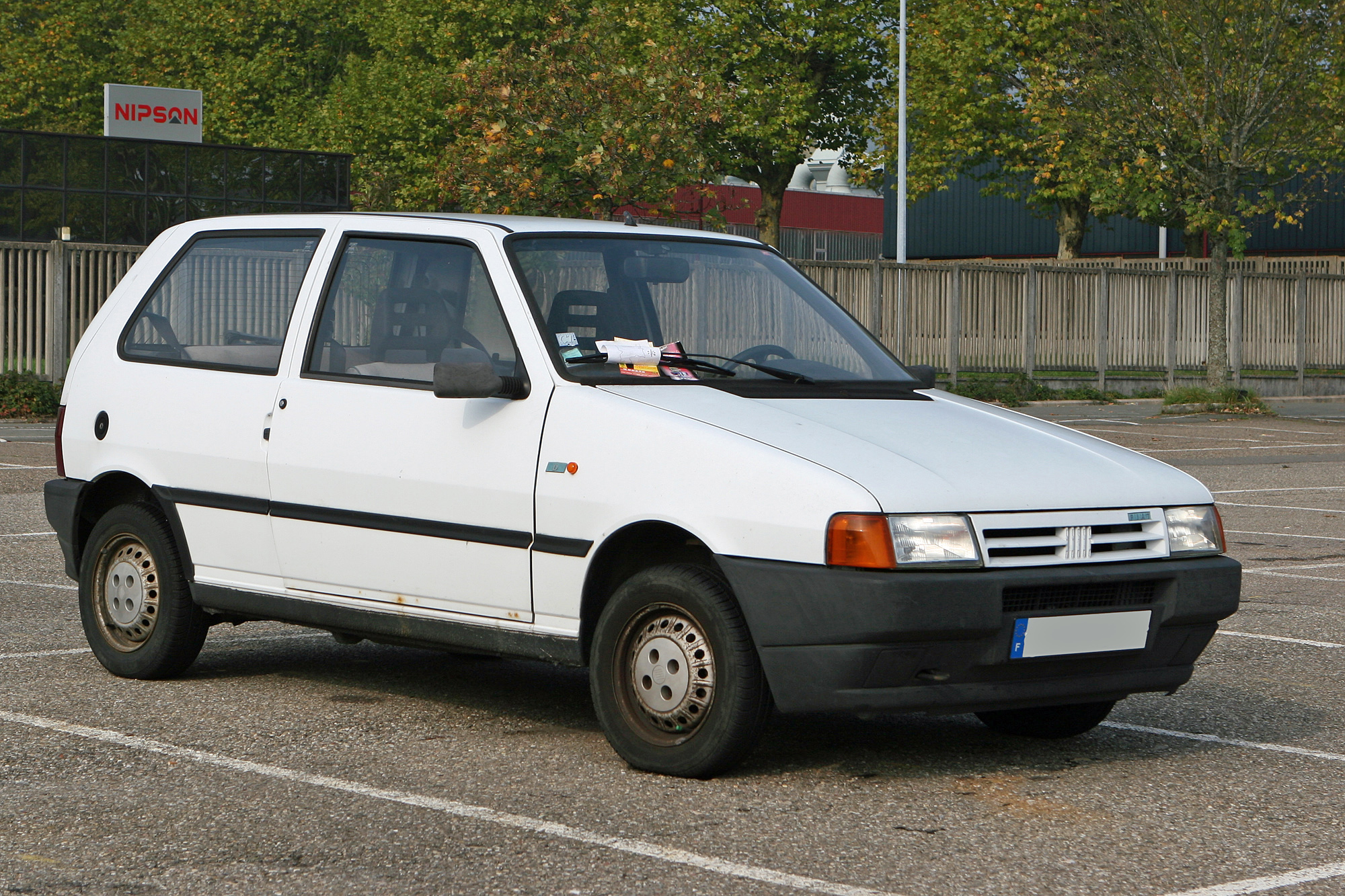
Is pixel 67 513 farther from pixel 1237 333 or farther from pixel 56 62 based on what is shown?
pixel 56 62

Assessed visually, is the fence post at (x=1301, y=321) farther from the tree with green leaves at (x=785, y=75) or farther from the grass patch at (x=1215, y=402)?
the tree with green leaves at (x=785, y=75)

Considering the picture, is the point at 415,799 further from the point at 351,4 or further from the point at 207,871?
the point at 351,4

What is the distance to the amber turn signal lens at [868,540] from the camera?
197 inches

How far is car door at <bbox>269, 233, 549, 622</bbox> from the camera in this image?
5.80 meters

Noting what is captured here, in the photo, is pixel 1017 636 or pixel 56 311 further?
pixel 56 311

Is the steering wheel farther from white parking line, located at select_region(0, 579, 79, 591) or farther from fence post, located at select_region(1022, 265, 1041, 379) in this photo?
fence post, located at select_region(1022, 265, 1041, 379)

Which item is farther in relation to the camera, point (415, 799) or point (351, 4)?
point (351, 4)

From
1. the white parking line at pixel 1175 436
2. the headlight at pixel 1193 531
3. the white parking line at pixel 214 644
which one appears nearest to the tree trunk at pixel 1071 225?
the white parking line at pixel 1175 436

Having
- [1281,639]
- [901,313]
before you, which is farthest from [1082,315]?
[1281,639]

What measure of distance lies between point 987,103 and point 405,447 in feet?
126

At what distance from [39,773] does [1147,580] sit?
3277mm

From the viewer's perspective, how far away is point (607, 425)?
5.54 meters

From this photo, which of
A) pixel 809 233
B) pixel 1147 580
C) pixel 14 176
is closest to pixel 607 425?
pixel 1147 580

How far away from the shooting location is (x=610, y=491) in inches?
216
